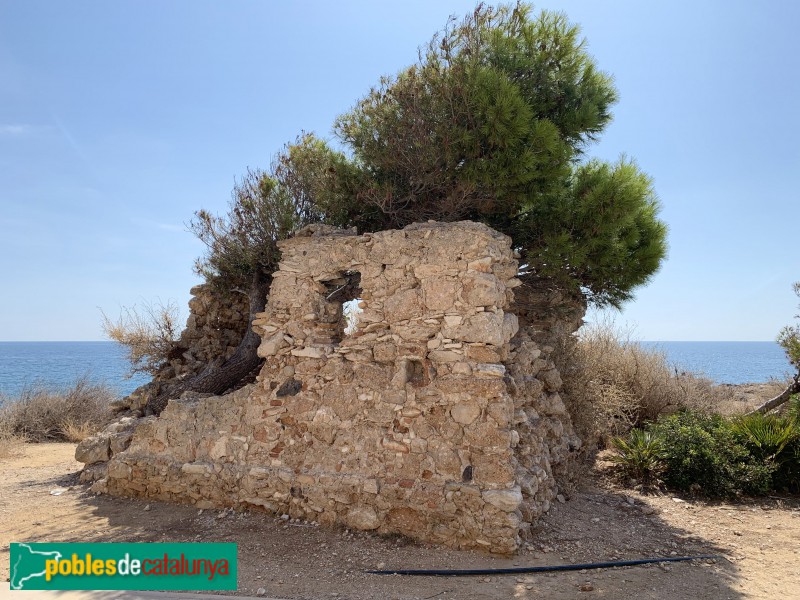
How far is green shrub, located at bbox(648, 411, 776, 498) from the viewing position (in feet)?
23.4

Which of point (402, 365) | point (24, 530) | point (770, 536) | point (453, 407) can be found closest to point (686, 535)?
point (770, 536)

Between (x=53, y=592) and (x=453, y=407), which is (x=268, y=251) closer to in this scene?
(x=453, y=407)

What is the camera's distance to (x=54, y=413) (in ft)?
44.1

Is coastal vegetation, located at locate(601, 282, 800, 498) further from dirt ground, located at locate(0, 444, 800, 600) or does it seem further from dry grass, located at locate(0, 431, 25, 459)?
dry grass, located at locate(0, 431, 25, 459)

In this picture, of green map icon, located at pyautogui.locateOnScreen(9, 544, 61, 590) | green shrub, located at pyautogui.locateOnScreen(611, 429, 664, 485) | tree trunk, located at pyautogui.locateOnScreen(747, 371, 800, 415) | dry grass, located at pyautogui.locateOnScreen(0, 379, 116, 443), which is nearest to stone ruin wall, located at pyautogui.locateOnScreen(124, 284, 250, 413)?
green map icon, located at pyautogui.locateOnScreen(9, 544, 61, 590)

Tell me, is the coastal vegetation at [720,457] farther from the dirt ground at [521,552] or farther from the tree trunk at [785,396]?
the tree trunk at [785,396]

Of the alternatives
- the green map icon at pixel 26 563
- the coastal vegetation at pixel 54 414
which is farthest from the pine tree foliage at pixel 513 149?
the coastal vegetation at pixel 54 414

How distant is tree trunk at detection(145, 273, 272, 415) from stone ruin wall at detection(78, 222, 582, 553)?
5.03 ft

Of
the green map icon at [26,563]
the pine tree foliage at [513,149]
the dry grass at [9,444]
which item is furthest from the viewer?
the dry grass at [9,444]

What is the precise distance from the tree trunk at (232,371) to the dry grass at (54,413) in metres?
5.38

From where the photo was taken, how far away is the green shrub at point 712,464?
7.12 metres

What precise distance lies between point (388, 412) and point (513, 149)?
3.66 meters

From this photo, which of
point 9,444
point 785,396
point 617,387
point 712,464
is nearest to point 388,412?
point 712,464

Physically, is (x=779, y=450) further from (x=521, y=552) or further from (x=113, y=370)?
(x=113, y=370)
